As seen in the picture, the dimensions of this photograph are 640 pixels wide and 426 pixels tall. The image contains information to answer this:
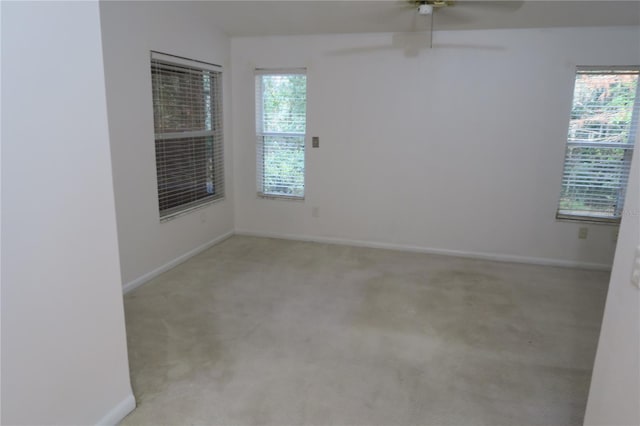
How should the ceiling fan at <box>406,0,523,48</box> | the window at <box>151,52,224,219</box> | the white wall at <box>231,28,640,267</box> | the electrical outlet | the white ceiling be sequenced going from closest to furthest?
the ceiling fan at <box>406,0,523,48</box> → the white ceiling → the window at <box>151,52,224,219</box> → the white wall at <box>231,28,640,267</box> → the electrical outlet

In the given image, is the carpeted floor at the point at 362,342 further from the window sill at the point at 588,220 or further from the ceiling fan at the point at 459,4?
the ceiling fan at the point at 459,4

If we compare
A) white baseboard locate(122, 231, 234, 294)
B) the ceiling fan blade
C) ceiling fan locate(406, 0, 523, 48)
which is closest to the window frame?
white baseboard locate(122, 231, 234, 294)

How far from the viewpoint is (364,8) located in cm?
351

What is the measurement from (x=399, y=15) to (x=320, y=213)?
2.15m

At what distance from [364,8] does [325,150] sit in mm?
1491

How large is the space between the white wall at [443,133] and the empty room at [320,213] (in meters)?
0.02

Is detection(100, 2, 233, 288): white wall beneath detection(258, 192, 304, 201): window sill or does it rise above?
above

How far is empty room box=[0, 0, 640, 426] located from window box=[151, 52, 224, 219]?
3 centimetres

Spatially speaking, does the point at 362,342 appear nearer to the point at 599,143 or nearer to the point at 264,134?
the point at 264,134

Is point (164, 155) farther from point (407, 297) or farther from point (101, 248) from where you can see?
point (407, 297)

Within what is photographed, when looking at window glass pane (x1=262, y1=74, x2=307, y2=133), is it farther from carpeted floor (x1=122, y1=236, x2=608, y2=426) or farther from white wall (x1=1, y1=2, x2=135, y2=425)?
white wall (x1=1, y1=2, x2=135, y2=425)

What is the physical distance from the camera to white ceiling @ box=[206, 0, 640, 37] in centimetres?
329

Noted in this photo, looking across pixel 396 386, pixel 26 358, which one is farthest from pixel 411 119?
pixel 26 358

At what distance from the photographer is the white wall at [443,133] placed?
3.87 meters
